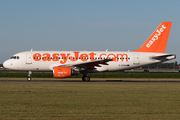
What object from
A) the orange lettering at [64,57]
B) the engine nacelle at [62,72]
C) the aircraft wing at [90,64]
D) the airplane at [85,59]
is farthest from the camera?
the orange lettering at [64,57]

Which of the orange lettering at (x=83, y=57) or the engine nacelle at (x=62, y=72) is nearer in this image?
the engine nacelle at (x=62, y=72)

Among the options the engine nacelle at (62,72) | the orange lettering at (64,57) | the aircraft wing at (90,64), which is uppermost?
the orange lettering at (64,57)

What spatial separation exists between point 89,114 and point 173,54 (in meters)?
25.6

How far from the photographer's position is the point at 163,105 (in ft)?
43.0

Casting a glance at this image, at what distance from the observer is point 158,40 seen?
35.9 m

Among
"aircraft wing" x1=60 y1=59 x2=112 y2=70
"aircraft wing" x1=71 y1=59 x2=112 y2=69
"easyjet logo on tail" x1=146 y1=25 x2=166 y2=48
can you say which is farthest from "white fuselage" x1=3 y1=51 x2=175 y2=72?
"easyjet logo on tail" x1=146 y1=25 x2=166 y2=48

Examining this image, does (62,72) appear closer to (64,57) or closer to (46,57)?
(64,57)

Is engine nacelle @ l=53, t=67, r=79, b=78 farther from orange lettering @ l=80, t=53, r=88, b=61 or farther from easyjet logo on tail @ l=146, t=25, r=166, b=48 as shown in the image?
easyjet logo on tail @ l=146, t=25, r=166, b=48

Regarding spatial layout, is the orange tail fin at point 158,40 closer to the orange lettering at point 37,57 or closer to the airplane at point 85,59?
the airplane at point 85,59

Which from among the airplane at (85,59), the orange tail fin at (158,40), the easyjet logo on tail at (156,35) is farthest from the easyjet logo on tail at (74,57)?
the easyjet logo on tail at (156,35)

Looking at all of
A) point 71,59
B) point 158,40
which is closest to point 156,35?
point 158,40

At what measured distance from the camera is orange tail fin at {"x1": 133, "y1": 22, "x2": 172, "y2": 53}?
118 feet

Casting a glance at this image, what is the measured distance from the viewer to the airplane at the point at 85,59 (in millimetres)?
33219

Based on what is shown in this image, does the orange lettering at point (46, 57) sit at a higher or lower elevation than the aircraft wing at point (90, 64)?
higher
